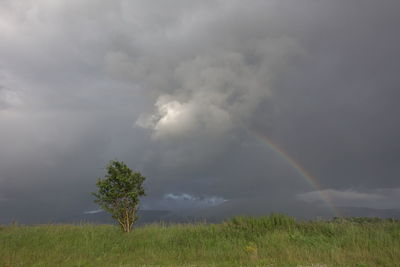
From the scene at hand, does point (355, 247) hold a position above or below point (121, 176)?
below

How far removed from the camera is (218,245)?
53.4 ft

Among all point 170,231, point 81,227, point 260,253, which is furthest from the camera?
point 81,227

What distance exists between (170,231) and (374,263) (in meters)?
11.9

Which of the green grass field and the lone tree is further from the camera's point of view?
the lone tree

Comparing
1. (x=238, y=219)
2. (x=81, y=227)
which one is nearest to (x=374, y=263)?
(x=238, y=219)

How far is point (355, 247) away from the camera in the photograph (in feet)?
48.7

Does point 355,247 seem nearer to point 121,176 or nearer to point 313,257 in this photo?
point 313,257

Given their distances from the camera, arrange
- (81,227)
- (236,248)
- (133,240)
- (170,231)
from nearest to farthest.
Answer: (236,248)
(133,240)
(170,231)
(81,227)

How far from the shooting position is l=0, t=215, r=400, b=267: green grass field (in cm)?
1248

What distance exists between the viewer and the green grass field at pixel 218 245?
12477 mm

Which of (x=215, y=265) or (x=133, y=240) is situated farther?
(x=133, y=240)

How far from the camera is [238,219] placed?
20469 mm

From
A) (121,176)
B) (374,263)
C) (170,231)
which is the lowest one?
(374,263)

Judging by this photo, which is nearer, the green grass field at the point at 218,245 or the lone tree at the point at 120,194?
the green grass field at the point at 218,245
